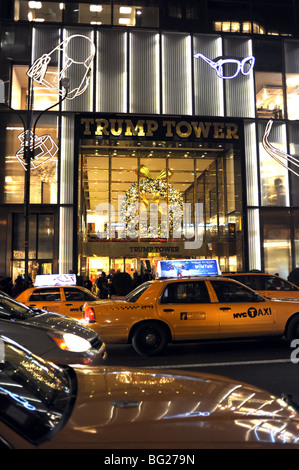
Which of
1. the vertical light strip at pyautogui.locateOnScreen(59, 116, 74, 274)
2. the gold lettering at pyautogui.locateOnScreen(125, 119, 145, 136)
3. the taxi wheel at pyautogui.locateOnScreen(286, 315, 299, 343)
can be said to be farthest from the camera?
the gold lettering at pyautogui.locateOnScreen(125, 119, 145, 136)

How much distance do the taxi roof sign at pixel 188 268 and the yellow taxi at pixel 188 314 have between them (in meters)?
3.43

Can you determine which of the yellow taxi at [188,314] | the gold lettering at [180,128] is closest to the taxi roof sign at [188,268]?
the yellow taxi at [188,314]

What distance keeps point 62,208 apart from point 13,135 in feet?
16.2

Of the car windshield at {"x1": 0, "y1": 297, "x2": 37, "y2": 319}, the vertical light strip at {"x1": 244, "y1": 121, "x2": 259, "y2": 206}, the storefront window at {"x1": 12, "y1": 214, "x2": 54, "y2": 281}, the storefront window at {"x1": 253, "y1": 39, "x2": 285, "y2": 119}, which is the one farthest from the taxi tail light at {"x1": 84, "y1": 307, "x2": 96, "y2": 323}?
the storefront window at {"x1": 253, "y1": 39, "x2": 285, "y2": 119}

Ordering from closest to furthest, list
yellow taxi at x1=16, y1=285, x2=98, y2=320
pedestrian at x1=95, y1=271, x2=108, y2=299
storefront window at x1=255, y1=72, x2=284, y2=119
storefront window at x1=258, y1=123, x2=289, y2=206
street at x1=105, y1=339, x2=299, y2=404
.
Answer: street at x1=105, y1=339, x2=299, y2=404, yellow taxi at x1=16, y1=285, x2=98, y2=320, pedestrian at x1=95, y1=271, x2=108, y2=299, storefront window at x1=258, y1=123, x2=289, y2=206, storefront window at x1=255, y1=72, x2=284, y2=119

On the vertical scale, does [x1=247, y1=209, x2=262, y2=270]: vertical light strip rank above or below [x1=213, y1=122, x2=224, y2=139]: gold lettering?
below

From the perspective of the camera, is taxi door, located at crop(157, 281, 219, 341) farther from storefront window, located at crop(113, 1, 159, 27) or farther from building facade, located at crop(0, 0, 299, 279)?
storefront window, located at crop(113, 1, 159, 27)

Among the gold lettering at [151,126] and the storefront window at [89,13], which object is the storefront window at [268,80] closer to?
the gold lettering at [151,126]

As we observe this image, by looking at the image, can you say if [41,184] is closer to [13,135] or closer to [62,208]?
[62,208]

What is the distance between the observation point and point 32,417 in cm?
192

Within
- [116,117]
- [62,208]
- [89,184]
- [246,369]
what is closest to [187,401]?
[246,369]

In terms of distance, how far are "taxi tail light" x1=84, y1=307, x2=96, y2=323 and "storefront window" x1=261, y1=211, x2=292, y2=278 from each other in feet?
56.9

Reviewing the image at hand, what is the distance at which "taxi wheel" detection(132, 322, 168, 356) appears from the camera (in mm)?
8570

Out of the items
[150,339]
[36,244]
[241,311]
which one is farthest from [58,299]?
[36,244]
